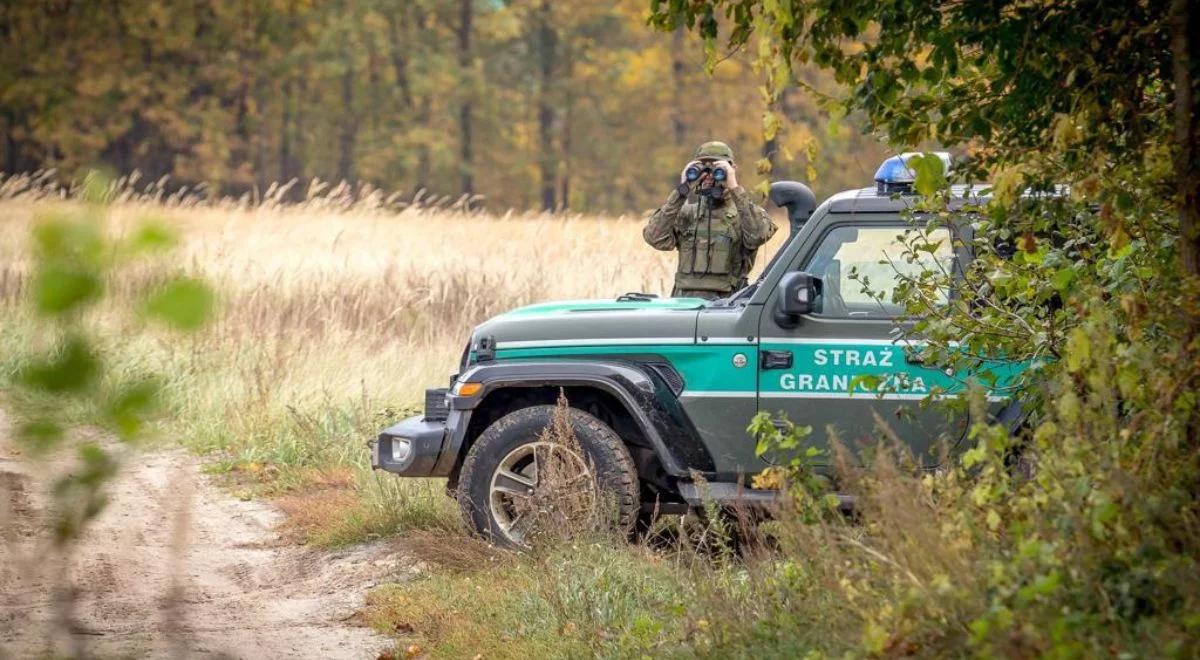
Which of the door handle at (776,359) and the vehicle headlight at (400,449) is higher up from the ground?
the door handle at (776,359)

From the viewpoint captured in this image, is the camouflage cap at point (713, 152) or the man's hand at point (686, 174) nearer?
the man's hand at point (686, 174)

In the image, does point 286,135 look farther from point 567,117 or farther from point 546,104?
point 567,117

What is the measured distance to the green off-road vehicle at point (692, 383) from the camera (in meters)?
7.16

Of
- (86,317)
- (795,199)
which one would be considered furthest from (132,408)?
(795,199)

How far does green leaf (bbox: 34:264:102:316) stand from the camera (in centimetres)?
254

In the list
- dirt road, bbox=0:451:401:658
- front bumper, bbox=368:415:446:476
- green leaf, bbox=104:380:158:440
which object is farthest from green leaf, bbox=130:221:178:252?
front bumper, bbox=368:415:446:476

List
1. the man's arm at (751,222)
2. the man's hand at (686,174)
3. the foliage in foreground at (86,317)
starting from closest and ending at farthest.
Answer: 1. the foliage in foreground at (86,317)
2. the man's hand at (686,174)
3. the man's arm at (751,222)

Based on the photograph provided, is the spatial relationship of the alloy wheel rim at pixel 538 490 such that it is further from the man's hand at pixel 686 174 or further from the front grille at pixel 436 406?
the man's hand at pixel 686 174

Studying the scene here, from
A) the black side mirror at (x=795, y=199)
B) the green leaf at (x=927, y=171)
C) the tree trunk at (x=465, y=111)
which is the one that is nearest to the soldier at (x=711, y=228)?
the black side mirror at (x=795, y=199)

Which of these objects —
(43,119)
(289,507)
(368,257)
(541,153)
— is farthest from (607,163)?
(289,507)

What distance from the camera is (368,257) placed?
18.3 metres

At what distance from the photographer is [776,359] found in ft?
23.8

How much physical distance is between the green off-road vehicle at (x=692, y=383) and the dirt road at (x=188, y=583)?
0.74 m

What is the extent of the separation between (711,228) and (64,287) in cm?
669
